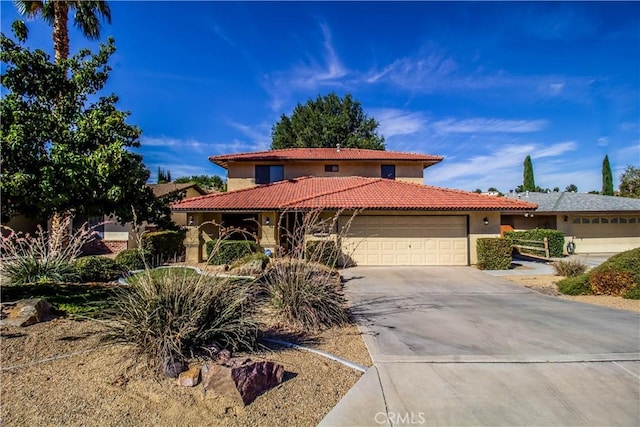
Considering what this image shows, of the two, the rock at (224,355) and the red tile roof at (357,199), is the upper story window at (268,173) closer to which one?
the red tile roof at (357,199)

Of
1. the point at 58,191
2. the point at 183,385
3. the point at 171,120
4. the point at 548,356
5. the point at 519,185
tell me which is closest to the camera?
the point at 183,385

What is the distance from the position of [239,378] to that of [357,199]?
517 inches

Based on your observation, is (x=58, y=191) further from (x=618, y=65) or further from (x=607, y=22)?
(x=618, y=65)

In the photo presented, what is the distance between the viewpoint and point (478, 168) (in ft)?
100

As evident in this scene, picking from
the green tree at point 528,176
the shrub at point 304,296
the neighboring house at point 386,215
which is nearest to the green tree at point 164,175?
the neighboring house at point 386,215

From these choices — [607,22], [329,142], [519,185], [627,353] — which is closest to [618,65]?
[607,22]

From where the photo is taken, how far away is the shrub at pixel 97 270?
1028cm

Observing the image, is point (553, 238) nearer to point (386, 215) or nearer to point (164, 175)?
point (386, 215)

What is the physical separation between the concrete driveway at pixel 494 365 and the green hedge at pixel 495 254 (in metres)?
5.92

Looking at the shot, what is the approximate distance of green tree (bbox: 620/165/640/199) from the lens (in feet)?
131

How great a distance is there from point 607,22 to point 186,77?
16.8 m

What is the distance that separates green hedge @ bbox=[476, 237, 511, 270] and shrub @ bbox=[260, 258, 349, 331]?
10734mm

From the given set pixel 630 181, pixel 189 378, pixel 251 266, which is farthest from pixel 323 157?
pixel 630 181

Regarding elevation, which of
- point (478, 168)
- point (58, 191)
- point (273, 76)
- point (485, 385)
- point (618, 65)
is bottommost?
point (485, 385)
